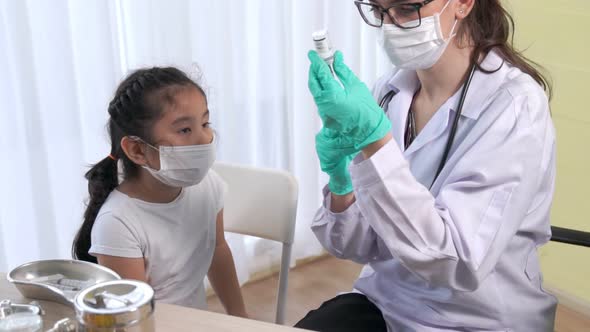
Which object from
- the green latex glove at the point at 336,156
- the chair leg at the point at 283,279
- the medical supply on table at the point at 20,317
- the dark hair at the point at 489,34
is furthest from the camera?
the chair leg at the point at 283,279

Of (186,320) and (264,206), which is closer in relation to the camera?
(186,320)

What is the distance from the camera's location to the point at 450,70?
1319mm

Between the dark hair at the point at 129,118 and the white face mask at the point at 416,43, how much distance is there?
44 cm

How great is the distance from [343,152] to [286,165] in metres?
1.34

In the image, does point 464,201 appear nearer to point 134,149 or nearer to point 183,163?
point 183,163

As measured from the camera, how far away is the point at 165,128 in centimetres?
142

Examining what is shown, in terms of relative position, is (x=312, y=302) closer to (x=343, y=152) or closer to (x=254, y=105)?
(x=254, y=105)

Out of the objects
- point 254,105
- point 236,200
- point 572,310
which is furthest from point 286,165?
point 572,310

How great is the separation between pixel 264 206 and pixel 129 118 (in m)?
0.35

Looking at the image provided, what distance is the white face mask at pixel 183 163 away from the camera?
1.41 m

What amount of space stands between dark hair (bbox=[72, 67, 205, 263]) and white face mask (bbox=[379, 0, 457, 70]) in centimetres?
44

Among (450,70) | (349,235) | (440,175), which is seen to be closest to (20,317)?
(349,235)

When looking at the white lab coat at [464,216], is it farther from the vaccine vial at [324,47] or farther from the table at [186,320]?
the table at [186,320]

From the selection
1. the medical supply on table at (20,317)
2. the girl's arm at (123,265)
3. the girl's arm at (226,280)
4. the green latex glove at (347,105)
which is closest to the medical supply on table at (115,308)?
the medical supply on table at (20,317)
